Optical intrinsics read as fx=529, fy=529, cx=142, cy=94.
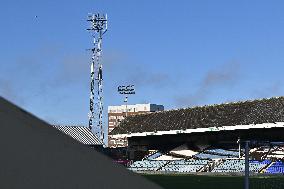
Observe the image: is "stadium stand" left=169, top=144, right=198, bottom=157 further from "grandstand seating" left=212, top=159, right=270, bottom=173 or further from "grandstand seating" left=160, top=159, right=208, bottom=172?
"grandstand seating" left=212, top=159, right=270, bottom=173

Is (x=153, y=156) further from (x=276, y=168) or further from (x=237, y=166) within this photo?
(x=276, y=168)

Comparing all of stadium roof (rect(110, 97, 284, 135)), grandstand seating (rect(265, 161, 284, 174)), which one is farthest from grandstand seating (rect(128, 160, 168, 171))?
grandstand seating (rect(265, 161, 284, 174))

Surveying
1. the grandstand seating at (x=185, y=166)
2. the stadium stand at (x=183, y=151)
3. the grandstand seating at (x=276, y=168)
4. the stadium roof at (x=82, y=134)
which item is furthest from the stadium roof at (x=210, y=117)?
the grandstand seating at (x=276, y=168)

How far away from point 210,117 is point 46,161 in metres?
55.2

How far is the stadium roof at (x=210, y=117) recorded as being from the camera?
170 feet

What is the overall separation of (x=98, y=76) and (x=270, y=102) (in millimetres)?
33985

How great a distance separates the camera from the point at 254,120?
5103 cm

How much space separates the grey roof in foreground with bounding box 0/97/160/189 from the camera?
3113 millimetres

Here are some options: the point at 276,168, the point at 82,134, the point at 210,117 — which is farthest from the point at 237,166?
the point at 82,134

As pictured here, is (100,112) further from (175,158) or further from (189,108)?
(175,158)

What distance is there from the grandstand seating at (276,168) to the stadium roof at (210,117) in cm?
510

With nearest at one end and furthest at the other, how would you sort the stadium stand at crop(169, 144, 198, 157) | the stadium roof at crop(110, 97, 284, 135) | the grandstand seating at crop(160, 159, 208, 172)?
the grandstand seating at crop(160, 159, 208, 172) < the stadium roof at crop(110, 97, 284, 135) < the stadium stand at crop(169, 144, 198, 157)

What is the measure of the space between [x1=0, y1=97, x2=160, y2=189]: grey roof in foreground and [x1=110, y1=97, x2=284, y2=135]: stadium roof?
46.7 m

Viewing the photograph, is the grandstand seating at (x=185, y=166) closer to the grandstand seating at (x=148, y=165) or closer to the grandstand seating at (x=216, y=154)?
the grandstand seating at (x=148, y=165)
